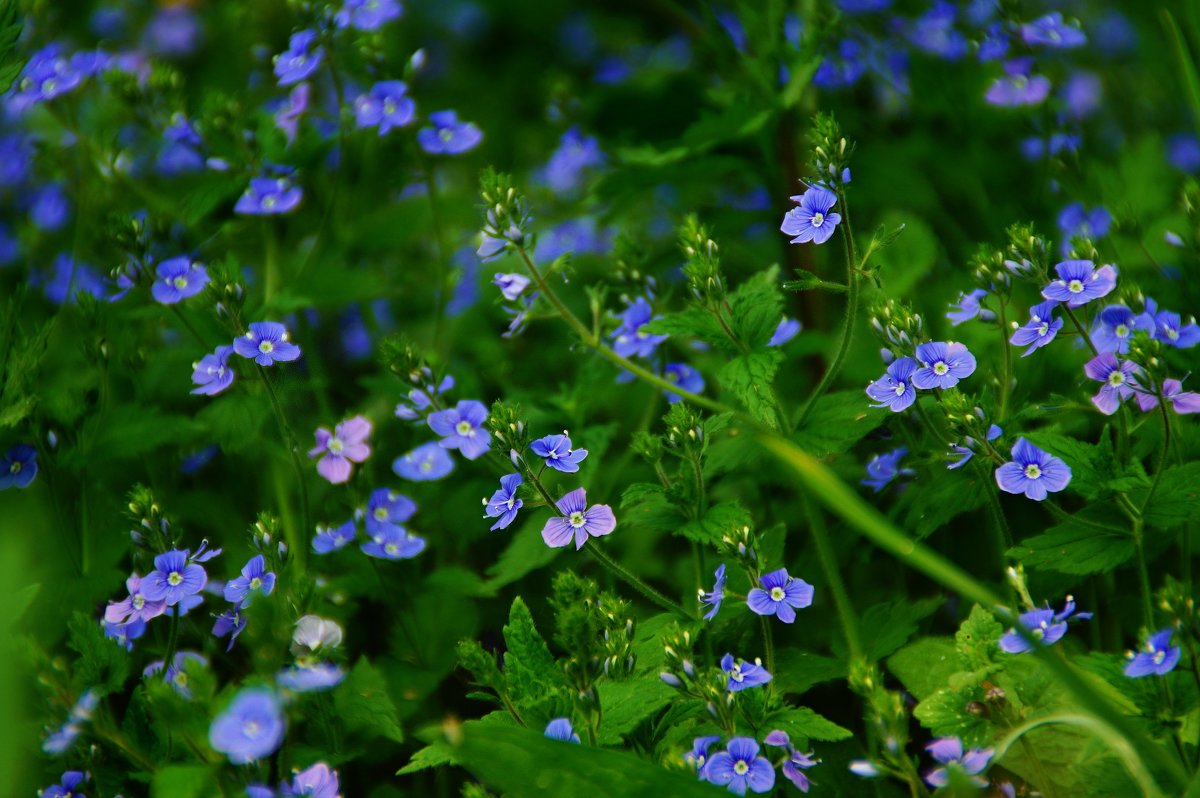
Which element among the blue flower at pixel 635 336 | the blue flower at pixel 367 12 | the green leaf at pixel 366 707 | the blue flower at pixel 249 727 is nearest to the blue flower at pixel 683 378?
the blue flower at pixel 635 336

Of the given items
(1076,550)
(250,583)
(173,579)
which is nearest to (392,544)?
(250,583)

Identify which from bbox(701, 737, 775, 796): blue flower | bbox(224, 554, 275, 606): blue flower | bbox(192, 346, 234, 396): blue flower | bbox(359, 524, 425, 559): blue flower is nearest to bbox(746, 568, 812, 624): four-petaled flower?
bbox(701, 737, 775, 796): blue flower

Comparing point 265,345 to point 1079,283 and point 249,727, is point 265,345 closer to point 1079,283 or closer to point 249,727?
point 249,727

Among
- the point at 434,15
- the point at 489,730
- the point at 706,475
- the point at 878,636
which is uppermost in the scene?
the point at 489,730

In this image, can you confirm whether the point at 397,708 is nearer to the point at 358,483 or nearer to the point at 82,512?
the point at 358,483

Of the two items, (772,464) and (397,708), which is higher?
(772,464)

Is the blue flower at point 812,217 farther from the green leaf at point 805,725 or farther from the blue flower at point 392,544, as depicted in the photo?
the blue flower at point 392,544

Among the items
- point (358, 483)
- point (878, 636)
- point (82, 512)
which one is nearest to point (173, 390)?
point (82, 512)
